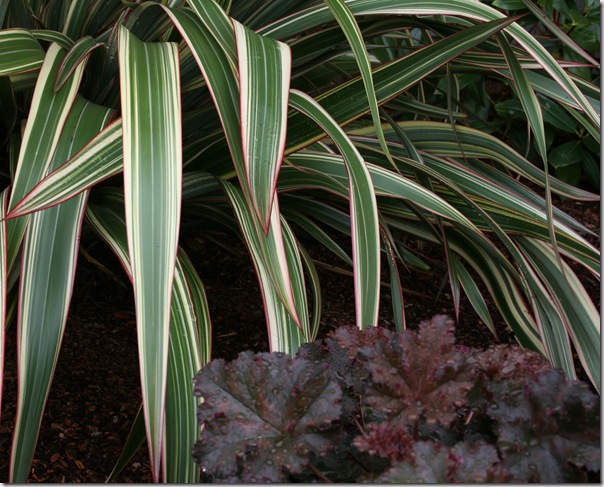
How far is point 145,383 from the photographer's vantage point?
2.51 feet

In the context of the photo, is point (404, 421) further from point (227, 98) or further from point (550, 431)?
point (227, 98)

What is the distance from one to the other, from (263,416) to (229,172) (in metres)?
0.76

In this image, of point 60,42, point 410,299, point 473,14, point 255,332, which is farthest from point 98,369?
point 473,14

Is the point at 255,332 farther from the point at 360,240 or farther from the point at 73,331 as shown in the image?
the point at 360,240

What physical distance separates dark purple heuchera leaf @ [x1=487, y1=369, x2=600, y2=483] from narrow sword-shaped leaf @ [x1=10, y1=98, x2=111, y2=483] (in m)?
0.59

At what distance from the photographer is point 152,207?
83cm

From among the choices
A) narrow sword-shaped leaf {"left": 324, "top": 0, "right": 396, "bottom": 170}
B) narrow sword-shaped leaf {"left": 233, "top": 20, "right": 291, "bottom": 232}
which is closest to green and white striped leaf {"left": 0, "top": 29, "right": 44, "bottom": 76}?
narrow sword-shaped leaf {"left": 233, "top": 20, "right": 291, "bottom": 232}

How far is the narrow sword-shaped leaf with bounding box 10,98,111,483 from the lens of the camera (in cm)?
93

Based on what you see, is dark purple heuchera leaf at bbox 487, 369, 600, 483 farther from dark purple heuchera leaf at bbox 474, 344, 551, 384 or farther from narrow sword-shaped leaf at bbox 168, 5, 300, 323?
narrow sword-shaped leaf at bbox 168, 5, 300, 323

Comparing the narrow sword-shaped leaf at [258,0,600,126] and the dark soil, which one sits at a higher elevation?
the narrow sword-shaped leaf at [258,0,600,126]

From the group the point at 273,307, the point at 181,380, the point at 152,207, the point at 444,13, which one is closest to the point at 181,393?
the point at 181,380

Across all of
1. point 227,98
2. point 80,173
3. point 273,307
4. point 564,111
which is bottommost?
point 273,307

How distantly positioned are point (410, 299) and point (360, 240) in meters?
0.82

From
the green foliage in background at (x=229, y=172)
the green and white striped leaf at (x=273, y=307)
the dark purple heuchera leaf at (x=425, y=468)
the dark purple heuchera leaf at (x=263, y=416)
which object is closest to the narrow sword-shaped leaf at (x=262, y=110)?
the green foliage in background at (x=229, y=172)
